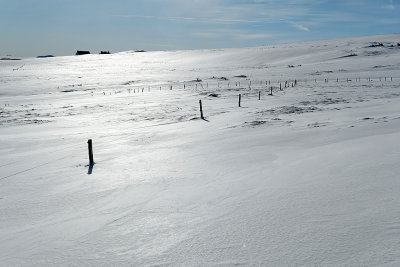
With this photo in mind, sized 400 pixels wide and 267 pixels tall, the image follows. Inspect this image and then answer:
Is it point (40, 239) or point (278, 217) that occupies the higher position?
point (278, 217)

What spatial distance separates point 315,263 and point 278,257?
41 centimetres

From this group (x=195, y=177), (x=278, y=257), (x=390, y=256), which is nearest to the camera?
(x=390, y=256)

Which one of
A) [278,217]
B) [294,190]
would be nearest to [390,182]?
[294,190]

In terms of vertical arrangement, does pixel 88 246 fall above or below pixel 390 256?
below

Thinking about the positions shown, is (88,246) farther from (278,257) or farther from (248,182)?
(248,182)

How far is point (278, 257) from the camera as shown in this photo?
387 cm

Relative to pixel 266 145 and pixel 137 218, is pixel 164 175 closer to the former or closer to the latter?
pixel 137 218

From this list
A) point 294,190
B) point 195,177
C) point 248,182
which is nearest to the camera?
point 294,190

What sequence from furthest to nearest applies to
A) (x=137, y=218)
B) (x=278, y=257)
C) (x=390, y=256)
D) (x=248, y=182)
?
(x=248, y=182), (x=137, y=218), (x=278, y=257), (x=390, y=256)

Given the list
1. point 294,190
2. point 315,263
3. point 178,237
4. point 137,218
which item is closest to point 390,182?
point 294,190

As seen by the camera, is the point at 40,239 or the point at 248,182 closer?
the point at 40,239

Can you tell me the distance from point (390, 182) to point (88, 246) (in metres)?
4.90

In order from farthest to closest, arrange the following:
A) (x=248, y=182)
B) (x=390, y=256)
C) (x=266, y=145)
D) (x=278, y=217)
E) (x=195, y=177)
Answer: (x=266, y=145), (x=195, y=177), (x=248, y=182), (x=278, y=217), (x=390, y=256)

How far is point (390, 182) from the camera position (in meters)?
5.62
